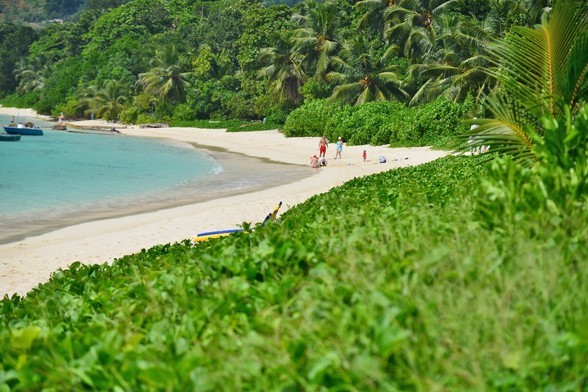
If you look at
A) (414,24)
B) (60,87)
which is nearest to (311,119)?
(414,24)

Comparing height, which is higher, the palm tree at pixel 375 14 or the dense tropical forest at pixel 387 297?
the palm tree at pixel 375 14

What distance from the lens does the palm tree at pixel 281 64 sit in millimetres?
55438

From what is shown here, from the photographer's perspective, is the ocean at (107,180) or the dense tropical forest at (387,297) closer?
the dense tropical forest at (387,297)

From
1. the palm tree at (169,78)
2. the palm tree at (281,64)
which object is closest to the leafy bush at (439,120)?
the palm tree at (281,64)

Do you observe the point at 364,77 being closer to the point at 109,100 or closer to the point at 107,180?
the point at 107,180

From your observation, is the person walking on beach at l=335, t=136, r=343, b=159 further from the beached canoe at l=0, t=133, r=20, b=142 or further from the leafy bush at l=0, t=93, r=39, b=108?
the leafy bush at l=0, t=93, r=39, b=108

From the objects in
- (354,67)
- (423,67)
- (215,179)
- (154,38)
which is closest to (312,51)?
(354,67)

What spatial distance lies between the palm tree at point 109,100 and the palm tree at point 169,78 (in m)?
7.89

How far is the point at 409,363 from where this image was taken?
2.79 metres

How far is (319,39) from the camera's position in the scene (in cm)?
5112

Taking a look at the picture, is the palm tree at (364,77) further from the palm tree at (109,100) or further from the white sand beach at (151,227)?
the palm tree at (109,100)

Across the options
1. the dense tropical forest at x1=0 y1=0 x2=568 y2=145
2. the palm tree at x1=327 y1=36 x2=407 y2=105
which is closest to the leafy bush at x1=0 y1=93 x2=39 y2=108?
the dense tropical forest at x1=0 y1=0 x2=568 y2=145

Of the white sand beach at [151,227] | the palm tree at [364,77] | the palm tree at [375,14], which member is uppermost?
the palm tree at [375,14]

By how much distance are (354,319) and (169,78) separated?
73317 mm
